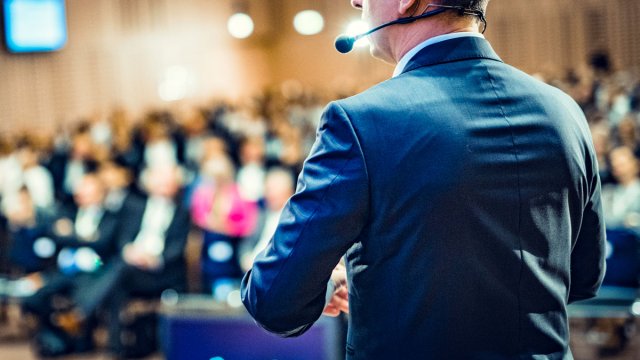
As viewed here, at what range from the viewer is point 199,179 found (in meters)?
7.30

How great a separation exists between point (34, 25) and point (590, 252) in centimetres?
1303

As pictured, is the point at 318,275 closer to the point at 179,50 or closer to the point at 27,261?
the point at 27,261

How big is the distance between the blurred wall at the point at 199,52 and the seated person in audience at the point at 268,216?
7543 millimetres

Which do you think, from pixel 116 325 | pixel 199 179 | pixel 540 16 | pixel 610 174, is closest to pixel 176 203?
pixel 199 179

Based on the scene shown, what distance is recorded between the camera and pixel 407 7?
57.8 inches

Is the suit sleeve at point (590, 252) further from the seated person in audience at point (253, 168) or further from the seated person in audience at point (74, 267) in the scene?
the seated person in audience at point (253, 168)

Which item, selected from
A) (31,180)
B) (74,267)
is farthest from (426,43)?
(31,180)

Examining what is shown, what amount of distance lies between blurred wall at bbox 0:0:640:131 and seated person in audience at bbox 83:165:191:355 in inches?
285

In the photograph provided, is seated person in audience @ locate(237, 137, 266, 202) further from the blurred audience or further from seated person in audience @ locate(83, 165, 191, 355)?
seated person in audience @ locate(83, 165, 191, 355)

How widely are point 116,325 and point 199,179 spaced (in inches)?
57.0

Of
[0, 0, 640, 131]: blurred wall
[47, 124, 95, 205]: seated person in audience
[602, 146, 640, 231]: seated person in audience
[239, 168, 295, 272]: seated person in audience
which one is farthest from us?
[0, 0, 640, 131]: blurred wall

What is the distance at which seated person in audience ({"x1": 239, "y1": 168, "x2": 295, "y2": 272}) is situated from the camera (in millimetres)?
6051

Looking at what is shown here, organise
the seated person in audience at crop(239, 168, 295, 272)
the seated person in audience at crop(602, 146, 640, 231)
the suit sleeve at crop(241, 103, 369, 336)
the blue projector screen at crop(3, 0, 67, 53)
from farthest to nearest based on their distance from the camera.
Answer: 1. the blue projector screen at crop(3, 0, 67, 53)
2. the seated person in audience at crop(602, 146, 640, 231)
3. the seated person in audience at crop(239, 168, 295, 272)
4. the suit sleeve at crop(241, 103, 369, 336)

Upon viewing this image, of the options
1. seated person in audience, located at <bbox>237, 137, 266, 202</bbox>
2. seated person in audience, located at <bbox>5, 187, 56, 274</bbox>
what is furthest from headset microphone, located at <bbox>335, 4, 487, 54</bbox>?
seated person in audience, located at <bbox>237, 137, 266, 202</bbox>
